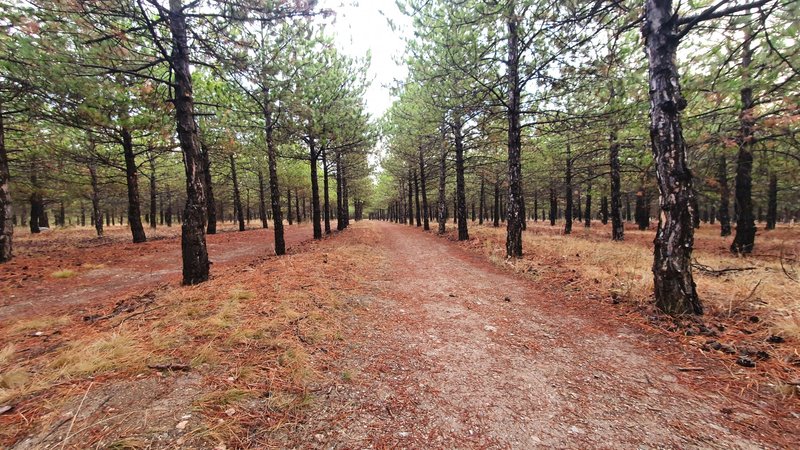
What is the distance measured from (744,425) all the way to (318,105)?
45.5 ft

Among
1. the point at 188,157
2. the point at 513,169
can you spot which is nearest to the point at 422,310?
the point at 188,157

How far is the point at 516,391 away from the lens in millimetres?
2963

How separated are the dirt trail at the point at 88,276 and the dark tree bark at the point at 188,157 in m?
1.02

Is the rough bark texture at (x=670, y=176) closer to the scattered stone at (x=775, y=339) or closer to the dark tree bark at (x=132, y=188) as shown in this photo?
the scattered stone at (x=775, y=339)

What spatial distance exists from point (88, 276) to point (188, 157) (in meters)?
5.65

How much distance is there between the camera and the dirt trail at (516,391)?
2.31 m

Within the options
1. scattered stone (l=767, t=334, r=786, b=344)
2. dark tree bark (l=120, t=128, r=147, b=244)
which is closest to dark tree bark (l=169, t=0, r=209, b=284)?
scattered stone (l=767, t=334, r=786, b=344)

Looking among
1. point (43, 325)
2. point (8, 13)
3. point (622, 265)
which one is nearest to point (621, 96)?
point (622, 265)

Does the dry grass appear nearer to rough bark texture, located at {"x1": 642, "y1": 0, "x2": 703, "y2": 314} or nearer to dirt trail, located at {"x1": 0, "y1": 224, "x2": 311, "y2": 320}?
dirt trail, located at {"x1": 0, "y1": 224, "x2": 311, "y2": 320}

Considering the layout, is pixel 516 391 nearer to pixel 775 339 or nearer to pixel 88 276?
pixel 775 339

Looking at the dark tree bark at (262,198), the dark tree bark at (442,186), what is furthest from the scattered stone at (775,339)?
the dark tree bark at (262,198)

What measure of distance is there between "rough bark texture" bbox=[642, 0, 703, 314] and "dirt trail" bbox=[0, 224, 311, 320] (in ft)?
33.0

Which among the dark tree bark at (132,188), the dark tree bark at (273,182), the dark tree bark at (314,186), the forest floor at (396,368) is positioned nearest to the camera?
the forest floor at (396,368)

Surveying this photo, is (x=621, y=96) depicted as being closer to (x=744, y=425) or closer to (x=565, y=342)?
(x=565, y=342)
